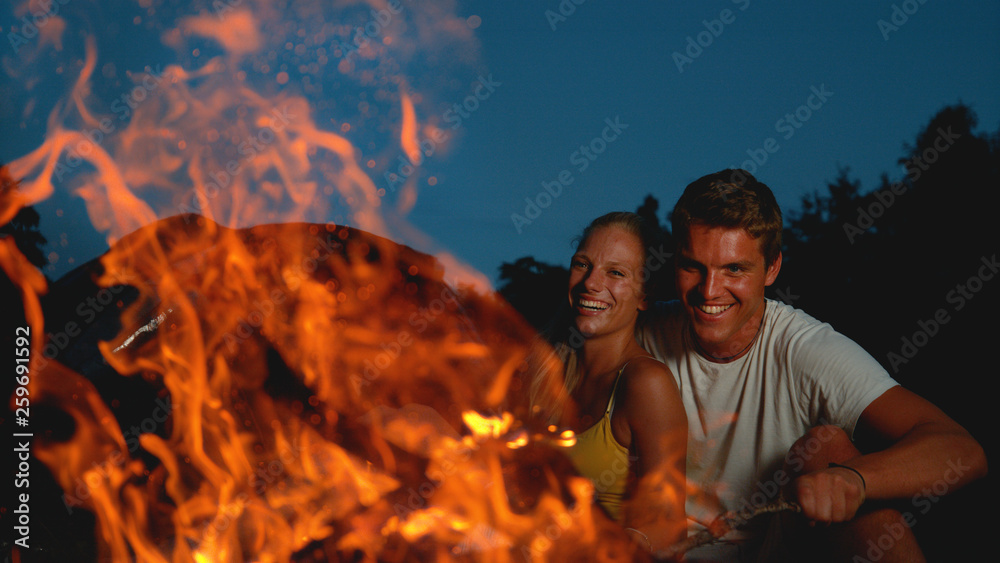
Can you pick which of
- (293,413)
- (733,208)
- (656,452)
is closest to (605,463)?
(656,452)

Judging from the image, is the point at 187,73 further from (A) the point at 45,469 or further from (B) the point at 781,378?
(B) the point at 781,378

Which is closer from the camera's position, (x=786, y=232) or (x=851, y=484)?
(x=851, y=484)

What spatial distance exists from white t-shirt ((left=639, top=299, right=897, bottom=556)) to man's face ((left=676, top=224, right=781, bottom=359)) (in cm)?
15

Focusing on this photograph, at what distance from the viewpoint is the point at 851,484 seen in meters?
2.21

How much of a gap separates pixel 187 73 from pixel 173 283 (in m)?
2.11

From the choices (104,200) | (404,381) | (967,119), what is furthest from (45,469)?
(967,119)

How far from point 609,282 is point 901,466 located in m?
1.61
